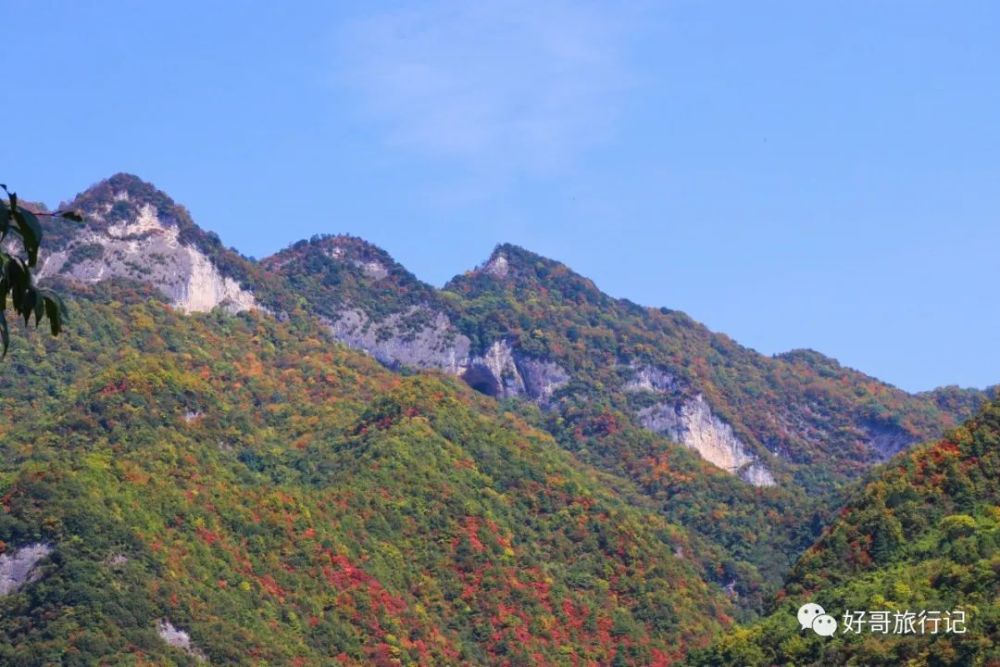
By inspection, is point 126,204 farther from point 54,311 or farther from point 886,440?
point 54,311

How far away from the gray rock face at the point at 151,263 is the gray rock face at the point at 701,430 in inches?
1650

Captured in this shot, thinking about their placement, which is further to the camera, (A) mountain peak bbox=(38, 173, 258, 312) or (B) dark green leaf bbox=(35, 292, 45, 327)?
(A) mountain peak bbox=(38, 173, 258, 312)

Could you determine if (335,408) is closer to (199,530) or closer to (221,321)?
(221,321)

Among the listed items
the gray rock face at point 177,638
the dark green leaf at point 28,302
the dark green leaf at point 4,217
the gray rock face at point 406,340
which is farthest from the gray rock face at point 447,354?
the dark green leaf at point 4,217

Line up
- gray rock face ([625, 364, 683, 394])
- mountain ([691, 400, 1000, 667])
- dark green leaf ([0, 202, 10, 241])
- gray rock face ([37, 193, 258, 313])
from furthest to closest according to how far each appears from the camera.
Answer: gray rock face ([625, 364, 683, 394]), gray rock face ([37, 193, 258, 313]), mountain ([691, 400, 1000, 667]), dark green leaf ([0, 202, 10, 241])

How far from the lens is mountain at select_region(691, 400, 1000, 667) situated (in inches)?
2189

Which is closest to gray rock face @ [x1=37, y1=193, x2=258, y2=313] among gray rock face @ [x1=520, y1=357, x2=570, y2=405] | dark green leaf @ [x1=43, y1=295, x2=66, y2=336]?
gray rock face @ [x1=520, y1=357, x2=570, y2=405]

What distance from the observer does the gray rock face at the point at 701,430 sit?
16675 centimetres

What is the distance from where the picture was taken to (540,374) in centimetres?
17188

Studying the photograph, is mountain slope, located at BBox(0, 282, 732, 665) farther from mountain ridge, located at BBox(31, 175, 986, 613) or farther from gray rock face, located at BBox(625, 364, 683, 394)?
gray rock face, located at BBox(625, 364, 683, 394)

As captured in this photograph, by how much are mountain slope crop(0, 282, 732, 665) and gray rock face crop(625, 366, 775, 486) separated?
1300 inches

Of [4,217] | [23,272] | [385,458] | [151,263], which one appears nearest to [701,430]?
[151,263]

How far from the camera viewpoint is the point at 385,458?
10869cm

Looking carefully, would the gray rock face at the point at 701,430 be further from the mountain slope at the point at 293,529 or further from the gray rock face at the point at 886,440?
the mountain slope at the point at 293,529
